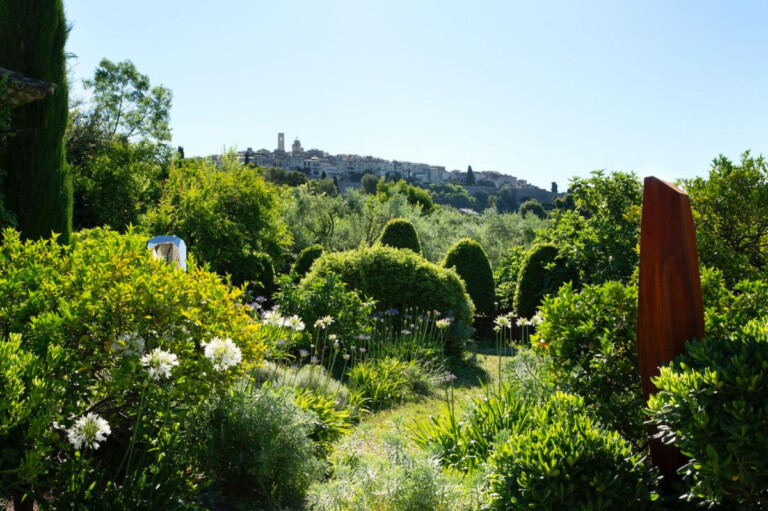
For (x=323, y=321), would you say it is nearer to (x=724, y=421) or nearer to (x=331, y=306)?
(x=331, y=306)

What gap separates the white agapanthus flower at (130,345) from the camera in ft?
8.82

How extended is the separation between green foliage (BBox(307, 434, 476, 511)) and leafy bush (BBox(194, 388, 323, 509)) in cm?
29

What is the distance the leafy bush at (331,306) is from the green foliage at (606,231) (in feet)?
13.5

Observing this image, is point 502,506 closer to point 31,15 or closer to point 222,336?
point 222,336

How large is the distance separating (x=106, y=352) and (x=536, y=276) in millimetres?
9816

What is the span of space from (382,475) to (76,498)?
1.52 meters

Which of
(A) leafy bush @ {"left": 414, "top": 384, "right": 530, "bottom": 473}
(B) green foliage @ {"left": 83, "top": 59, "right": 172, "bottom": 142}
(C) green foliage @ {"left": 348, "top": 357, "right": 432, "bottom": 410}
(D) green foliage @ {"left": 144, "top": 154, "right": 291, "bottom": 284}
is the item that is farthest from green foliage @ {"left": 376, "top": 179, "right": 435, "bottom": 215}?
(A) leafy bush @ {"left": 414, "top": 384, "right": 530, "bottom": 473}

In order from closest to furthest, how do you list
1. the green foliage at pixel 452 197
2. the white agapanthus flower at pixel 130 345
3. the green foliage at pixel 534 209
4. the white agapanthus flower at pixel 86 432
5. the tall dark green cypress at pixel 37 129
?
the white agapanthus flower at pixel 86 432
the white agapanthus flower at pixel 130 345
the tall dark green cypress at pixel 37 129
the green foliage at pixel 534 209
the green foliage at pixel 452 197

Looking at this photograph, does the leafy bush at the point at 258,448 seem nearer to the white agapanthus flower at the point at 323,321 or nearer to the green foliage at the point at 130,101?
the white agapanthus flower at the point at 323,321

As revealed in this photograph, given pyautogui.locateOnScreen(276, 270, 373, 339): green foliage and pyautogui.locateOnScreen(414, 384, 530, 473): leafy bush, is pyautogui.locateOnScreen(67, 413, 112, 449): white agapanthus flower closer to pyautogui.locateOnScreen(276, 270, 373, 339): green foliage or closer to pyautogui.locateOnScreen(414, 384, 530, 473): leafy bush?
pyautogui.locateOnScreen(414, 384, 530, 473): leafy bush

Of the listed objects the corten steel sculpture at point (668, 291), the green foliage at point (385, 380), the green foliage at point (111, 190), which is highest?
the green foliage at point (111, 190)

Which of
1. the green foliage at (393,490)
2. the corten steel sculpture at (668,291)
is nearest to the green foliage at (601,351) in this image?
the corten steel sculpture at (668,291)

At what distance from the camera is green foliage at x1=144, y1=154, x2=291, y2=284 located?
A: 43.7ft

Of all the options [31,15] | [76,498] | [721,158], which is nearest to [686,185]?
[721,158]
